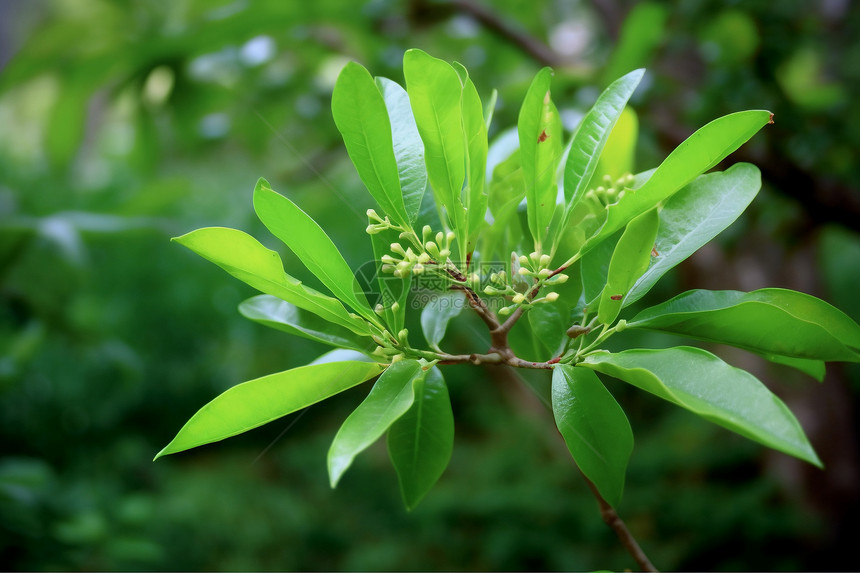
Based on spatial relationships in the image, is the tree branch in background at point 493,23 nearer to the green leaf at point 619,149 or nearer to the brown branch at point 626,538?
the green leaf at point 619,149

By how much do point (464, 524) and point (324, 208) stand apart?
1057mm

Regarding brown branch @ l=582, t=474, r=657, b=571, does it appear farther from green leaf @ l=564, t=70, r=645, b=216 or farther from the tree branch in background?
the tree branch in background

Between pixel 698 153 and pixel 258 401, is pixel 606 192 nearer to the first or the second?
pixel 698 153

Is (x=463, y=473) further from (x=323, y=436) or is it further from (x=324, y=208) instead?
(x=324, y=208)

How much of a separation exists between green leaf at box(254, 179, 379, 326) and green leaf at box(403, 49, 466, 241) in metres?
0.07

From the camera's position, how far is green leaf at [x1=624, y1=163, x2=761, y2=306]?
0.33 meters

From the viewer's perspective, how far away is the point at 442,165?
347 millimetres

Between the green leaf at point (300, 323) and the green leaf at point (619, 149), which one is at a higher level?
the green leaf at point (619, 149)

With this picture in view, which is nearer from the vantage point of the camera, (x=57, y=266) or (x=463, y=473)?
(x=57, y=266)

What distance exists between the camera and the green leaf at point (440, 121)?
1.08 ft

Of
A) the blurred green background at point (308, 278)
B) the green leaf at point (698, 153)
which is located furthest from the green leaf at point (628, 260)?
the blurred green background at point (308, 278)

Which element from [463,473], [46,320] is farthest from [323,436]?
[46,320]

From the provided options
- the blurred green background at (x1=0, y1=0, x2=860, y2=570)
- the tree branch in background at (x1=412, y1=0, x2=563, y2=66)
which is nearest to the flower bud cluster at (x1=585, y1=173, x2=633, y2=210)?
the blurred green background at (x1=0, y1=0, x2=860, y2=570)

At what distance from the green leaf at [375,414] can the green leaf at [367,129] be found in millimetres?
100
